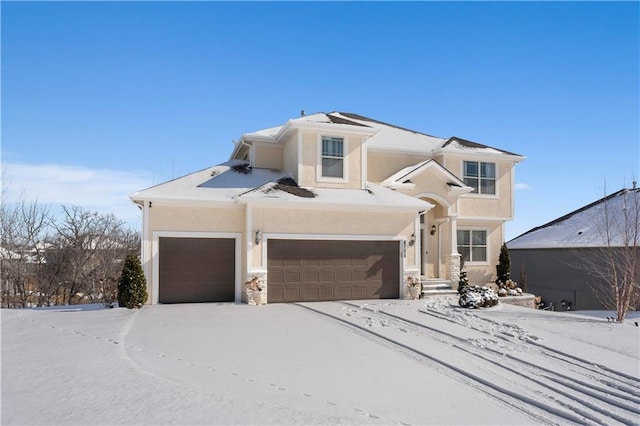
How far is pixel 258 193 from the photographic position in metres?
14.9

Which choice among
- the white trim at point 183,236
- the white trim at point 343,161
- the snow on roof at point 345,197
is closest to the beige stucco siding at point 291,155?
the white trim at point 343,161

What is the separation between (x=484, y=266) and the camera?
20.3 metres

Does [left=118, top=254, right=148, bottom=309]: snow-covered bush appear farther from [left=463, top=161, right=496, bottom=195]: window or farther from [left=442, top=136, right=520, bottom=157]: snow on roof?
[left=463, top=161, right=496, bottom=195]: window

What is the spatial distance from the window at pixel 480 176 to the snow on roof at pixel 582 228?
5.98 m

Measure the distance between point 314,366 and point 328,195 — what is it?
8.70 meters

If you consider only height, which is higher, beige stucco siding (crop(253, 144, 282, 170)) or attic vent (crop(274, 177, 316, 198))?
beige stucco siding (crop(253, 144, 282, 170))

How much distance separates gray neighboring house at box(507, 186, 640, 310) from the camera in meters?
22.4

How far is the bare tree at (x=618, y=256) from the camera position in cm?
1295

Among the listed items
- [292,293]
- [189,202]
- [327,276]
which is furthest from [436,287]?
[189,202]

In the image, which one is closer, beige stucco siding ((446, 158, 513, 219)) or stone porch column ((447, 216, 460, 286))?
stone porch column ((447, 216, 460, 286))

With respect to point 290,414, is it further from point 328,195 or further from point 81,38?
point 81,38

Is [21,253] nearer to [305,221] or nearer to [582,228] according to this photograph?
[305,221]

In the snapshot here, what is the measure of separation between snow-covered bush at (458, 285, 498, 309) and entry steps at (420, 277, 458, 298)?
2900 millimetres

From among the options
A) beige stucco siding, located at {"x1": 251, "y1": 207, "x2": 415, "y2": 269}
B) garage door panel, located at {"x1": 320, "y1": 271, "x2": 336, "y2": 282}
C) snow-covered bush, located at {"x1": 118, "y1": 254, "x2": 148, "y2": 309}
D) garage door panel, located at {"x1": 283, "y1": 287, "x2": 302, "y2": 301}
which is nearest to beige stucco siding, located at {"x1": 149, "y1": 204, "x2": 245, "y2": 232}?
beige stucco siding, located at {"x1": 251, "y1": 207, "x2": 415, "y2": 269}
